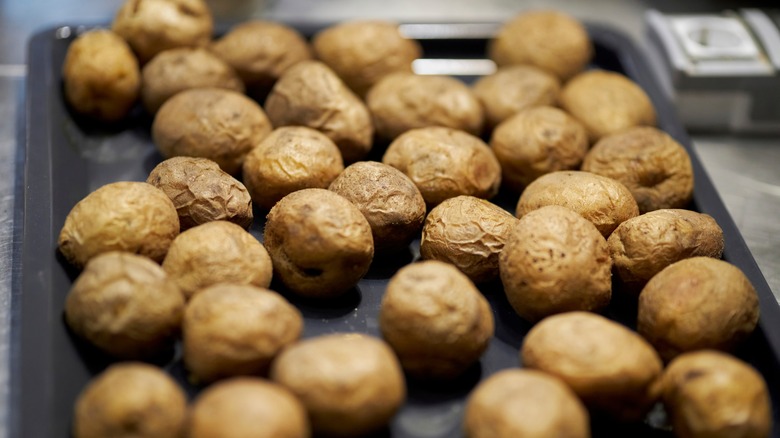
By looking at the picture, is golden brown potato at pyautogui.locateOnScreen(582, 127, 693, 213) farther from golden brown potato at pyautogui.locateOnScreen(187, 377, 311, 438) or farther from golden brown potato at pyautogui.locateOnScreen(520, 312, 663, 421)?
golden brown potato at pyautogui.locateOnScreen(187, 377, 311, 438)

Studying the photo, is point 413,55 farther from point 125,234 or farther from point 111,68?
point 125,234

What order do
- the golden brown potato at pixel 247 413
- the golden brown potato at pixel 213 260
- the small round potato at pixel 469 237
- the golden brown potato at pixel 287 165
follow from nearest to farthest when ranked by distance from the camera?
the golden brown potato at pixel 247 413
the golden brown potato at pixel 213 260
the small round potato at pixel 469 237
the golden brown potato at pixel 287 165

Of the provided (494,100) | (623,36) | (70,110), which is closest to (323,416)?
(494,100)

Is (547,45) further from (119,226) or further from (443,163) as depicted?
(119,226)

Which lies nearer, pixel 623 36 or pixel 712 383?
pixel 712 383

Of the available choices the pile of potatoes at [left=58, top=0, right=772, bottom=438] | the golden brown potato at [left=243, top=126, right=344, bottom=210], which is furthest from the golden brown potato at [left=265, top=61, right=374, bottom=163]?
the golden brown potato at [left=243, top=126, right=344, bottom=210]

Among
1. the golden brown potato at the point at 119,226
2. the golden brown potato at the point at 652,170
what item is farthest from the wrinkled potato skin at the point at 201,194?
the golden brown potato at the point at 652,170

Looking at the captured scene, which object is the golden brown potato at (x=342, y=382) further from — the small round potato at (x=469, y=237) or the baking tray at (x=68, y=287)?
the small round potato at (x=469, y=237)
